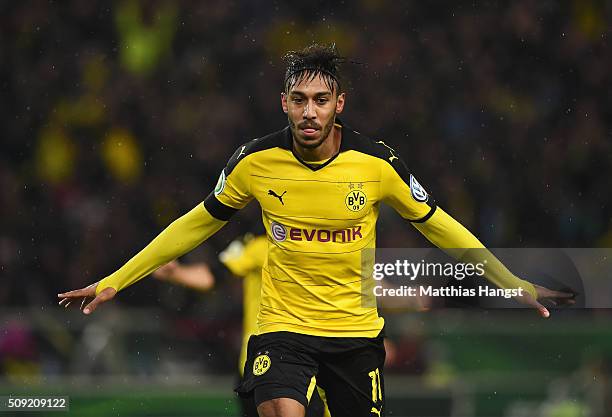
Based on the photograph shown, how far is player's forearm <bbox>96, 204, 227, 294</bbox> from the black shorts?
544mm

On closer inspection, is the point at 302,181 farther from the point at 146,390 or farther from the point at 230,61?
the point at 230,61

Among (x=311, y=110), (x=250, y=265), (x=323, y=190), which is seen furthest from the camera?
(x=250, y=265)

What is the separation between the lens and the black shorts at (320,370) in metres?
Answer: 5.71

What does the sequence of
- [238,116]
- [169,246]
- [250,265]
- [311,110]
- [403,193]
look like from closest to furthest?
[311,110] < [403,193] < [169,246] < [250,265] < [238,116]

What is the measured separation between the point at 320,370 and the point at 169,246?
89 cm

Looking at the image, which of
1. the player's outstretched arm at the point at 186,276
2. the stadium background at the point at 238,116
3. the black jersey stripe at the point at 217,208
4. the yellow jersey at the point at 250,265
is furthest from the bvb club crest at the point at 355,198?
the stadium background at the point at 238,116

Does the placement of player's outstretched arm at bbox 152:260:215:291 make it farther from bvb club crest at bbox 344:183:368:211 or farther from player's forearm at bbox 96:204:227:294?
bvb club crest at bbox 344:183:368:211

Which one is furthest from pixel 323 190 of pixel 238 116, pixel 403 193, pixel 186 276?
pixel 238 116

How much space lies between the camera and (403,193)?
5984 mm

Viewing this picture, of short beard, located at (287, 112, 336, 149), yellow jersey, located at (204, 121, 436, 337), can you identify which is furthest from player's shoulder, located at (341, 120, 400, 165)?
short beard, located at (287, 112, 336, 149)

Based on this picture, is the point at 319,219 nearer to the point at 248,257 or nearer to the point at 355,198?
the point at 355,198

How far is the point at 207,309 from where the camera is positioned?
12258 millimetres

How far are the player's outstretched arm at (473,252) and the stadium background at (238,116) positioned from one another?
556cm

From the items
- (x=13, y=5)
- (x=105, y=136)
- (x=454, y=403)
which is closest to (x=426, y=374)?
(x=454, y=403)
